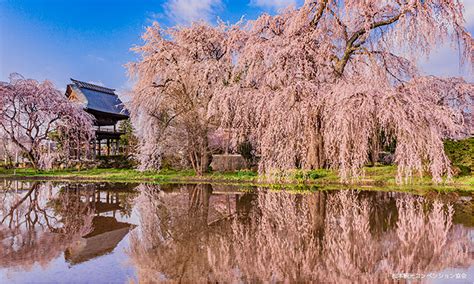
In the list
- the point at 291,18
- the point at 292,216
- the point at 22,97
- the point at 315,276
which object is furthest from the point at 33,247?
the point at 22,97

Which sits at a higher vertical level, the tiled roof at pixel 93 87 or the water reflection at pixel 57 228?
the tiled roof at pixel 93 87

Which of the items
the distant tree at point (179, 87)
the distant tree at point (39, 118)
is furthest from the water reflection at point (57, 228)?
the distant tree at point (39, 118)

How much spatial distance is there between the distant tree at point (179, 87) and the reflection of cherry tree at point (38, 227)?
24.7 feet

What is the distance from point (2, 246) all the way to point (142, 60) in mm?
14839

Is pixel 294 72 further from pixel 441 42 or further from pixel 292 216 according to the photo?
pixel 292 216

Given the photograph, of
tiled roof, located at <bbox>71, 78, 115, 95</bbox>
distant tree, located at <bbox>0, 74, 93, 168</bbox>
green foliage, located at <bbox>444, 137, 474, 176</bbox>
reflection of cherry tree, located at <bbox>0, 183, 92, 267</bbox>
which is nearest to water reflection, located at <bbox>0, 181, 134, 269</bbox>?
reflection of cherry tree, located at <bbox>0, 183, 92, 267</bbox>

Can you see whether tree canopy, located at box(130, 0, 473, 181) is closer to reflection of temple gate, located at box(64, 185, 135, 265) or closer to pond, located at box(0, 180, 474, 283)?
pond, located at box(0, 180, 474, 283)

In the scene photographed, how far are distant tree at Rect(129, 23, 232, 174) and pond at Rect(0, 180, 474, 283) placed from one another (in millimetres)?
7828

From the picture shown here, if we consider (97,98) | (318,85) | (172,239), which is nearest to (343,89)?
(318,85)

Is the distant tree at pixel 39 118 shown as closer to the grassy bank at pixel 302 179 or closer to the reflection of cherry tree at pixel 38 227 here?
the grassy bank at pixel 302 179

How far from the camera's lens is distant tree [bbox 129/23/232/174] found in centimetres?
1689

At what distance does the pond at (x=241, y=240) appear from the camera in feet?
13.6

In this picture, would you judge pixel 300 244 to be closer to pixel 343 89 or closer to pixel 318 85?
pixel 343 89

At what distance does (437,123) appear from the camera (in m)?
11.0
